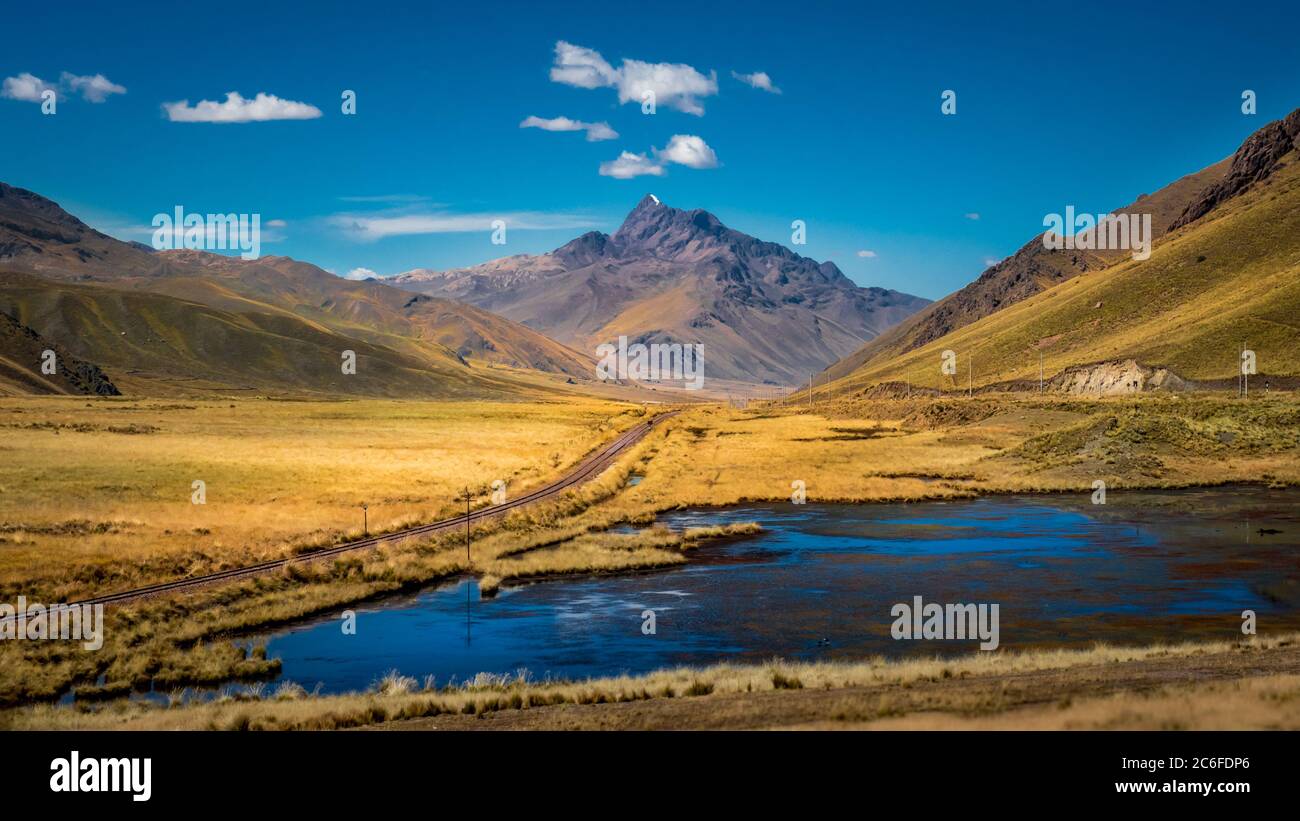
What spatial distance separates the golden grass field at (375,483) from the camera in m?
34.4

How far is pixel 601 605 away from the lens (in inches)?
1590

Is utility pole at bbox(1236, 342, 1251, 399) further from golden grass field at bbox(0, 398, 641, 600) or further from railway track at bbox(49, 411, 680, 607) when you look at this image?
railway track at bbox(49, 411, 680, 607)

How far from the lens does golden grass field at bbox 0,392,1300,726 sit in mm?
34438

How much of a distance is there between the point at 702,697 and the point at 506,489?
54.7 meters

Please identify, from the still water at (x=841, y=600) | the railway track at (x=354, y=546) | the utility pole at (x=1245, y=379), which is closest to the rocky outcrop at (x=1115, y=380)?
the utility pole at (x=1245, y=379)

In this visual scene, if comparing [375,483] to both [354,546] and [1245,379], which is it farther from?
[1245,379]

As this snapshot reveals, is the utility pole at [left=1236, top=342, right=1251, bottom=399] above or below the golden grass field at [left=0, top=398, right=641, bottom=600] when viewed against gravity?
above

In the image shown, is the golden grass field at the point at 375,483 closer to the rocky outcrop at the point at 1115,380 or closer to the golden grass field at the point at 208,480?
the golden grass field at the point at 208,480

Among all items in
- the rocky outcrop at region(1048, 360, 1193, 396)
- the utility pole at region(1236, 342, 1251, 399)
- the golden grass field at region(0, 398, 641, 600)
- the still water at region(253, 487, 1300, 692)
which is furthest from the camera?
the rocky outcrop at region(1048, 360, 1193, 396)

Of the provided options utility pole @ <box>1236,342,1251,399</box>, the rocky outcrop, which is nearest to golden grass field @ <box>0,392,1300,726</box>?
utility pole @ <box>1236,342,1251,399</box>

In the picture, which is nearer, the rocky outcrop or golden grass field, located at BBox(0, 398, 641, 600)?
golden grass field, located at BBox(0, 398, 641, 600)

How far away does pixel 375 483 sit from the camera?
253 ft
